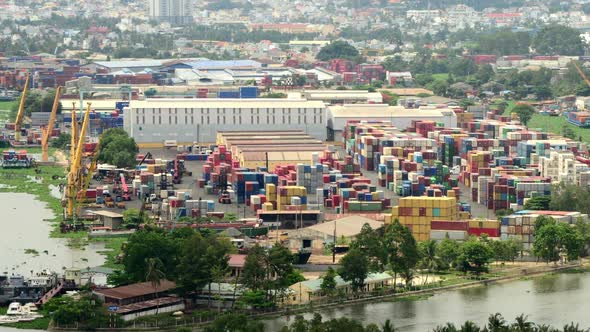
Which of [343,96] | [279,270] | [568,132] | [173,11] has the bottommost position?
[173,11]

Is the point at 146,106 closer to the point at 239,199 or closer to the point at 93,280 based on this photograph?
the point at 239,199

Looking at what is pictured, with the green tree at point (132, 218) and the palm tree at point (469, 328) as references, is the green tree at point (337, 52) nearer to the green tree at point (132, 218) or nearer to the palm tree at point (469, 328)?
the green tree at point (132, 218)

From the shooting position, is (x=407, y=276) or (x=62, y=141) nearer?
(x=407, y=276)

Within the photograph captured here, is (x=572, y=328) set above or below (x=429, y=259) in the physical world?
above

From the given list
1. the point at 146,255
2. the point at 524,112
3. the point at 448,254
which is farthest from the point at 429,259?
the point at 524,112

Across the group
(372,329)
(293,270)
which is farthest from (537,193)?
(372,329)

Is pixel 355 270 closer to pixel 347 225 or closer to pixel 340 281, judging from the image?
pixel 340 281
